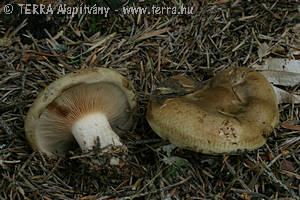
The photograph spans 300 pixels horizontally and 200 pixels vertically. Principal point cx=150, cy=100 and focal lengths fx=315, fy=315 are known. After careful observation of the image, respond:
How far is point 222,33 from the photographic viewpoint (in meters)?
3.34

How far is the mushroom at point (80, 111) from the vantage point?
7.32 ft

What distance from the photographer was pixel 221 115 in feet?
7.39

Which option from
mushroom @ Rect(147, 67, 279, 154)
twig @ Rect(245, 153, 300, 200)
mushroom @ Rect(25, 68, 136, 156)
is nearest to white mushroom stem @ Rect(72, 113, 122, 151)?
mushroom @ Rect(25, 68, 136, 156)

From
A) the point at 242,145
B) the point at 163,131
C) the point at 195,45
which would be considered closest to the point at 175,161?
the point at 163,131

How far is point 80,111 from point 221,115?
1.11 m

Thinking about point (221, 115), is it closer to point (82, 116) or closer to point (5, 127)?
point (82, 116)

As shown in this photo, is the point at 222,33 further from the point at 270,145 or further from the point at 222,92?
the point at 270,145

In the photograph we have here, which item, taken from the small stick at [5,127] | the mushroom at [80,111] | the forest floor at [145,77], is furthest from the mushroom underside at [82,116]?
the small stick at [5,127]

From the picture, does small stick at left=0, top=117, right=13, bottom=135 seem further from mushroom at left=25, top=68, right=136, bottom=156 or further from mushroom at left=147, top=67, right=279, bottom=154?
mushroom at left=147, top=67, right=279, bottom=154

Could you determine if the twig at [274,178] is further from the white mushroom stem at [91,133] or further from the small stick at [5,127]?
the small stick at [5,127]

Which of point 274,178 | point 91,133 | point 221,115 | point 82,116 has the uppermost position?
point 221,115

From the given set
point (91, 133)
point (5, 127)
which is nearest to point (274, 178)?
point (91, 133)

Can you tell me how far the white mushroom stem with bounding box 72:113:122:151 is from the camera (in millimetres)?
2506

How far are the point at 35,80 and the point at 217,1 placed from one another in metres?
2.15
